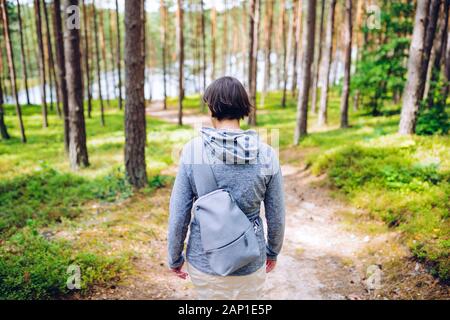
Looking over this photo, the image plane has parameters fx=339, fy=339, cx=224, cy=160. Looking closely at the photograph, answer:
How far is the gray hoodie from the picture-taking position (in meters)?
2.28

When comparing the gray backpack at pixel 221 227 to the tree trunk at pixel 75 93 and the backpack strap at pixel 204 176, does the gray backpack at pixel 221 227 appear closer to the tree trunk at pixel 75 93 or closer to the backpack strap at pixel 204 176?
the backpack strap at pixel 204 176

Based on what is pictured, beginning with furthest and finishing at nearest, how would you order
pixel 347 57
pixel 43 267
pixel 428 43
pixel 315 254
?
pixel 347 57 → pixel 428 43 → pixel 315 254 → pixel 43 267

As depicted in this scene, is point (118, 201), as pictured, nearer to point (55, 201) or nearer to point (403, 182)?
point (55, 201)

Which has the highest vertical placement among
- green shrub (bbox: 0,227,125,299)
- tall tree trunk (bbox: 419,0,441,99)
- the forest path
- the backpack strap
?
tall tree trunk (bbox: 419,0,441,99)

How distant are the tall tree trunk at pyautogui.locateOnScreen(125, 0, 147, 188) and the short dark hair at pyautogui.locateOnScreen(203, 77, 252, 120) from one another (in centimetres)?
672

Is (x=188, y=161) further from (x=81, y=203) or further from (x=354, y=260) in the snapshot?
(x=81, y=203)

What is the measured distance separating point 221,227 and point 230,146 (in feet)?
1.76

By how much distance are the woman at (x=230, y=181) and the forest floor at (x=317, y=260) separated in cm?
286

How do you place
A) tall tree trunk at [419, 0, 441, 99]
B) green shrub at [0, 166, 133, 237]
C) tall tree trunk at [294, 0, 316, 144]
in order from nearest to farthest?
green shrub at [0, 166, 133, 237] → tall tree trunk at [419, 0, 441, 99] → tall tree trunk at [294, 0, 316, 144]

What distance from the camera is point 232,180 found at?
2.31 meters

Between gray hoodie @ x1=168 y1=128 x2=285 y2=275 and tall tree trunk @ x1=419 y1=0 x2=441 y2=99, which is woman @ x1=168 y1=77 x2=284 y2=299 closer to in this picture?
gray hoodie @ x1=168 y1=128 x2=285 y2=275

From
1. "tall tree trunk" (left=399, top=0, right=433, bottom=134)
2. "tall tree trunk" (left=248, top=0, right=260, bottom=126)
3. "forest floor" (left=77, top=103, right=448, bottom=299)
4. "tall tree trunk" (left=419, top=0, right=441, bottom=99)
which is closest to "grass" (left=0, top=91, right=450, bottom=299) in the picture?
"forest floor" (left=77, top=103, right=448, bottom=299)

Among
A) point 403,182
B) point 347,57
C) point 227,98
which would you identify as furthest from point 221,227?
point 347,57
